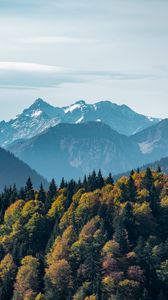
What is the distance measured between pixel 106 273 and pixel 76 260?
12208 mm

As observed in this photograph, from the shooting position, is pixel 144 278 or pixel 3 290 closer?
pixel 144 278

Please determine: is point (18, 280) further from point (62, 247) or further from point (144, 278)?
point (144, 278)

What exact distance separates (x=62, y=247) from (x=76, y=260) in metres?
4.98

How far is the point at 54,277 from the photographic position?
613 feet

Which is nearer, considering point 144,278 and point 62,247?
point 144,278

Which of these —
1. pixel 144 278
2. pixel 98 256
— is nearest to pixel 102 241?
pixel 98 256

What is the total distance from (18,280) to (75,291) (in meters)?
16.4

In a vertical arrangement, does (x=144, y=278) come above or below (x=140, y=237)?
below

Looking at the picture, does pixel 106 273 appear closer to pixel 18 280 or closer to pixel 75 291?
pixel 75 291

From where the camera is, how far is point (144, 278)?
18138 centimetres

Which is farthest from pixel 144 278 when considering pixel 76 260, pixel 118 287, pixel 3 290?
pixel 3 290

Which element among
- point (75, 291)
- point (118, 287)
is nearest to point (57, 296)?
point (75, 291)

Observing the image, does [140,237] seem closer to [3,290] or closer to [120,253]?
[120,253]

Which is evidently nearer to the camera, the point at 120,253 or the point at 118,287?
the point at 118,287
